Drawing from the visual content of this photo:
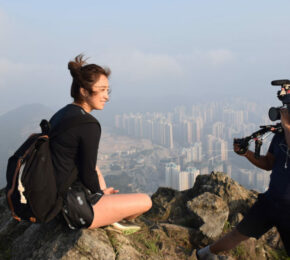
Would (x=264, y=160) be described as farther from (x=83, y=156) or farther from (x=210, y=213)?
(x=83, y=156)

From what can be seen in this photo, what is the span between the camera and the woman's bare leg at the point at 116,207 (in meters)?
2.46

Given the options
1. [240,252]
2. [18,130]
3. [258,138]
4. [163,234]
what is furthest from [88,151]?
[18,130]

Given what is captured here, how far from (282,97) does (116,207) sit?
183 cm

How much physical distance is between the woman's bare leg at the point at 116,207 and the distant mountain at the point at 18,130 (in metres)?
57.2

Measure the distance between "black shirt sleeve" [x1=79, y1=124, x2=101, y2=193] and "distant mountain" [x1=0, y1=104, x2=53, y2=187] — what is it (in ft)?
188

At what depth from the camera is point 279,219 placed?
2512mm

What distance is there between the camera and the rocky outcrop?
2.42 meters

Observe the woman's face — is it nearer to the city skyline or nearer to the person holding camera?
the person holding camera

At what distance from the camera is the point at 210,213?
3.64 m

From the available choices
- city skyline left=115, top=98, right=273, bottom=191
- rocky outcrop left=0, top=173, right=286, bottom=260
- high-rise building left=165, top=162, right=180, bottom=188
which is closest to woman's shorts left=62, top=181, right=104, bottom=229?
rocky outcrop left=0, top=173, right=286, bottom=260

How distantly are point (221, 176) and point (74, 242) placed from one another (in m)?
2.75

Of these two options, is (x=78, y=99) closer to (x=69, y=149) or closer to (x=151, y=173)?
(x=69, y=149)

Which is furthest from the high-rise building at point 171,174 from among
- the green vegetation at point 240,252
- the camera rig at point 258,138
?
the camera rig at point 258,138

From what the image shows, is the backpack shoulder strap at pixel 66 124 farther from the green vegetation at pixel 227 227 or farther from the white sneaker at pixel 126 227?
the green vegetation at pixel 227 227
